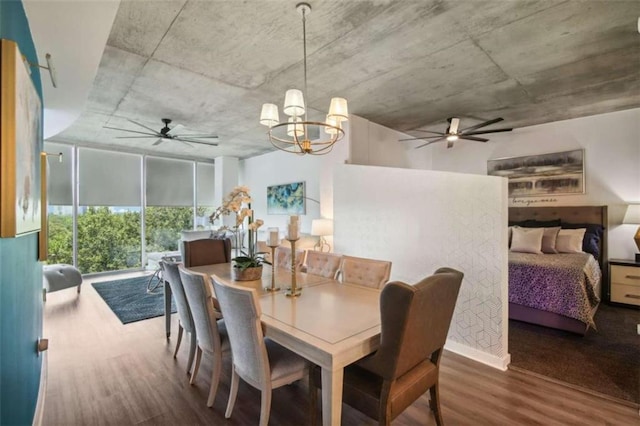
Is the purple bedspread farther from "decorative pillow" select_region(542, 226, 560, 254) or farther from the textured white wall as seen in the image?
the textured white wall

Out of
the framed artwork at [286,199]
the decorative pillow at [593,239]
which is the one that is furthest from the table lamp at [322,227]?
the decorative pillow at [593,239]

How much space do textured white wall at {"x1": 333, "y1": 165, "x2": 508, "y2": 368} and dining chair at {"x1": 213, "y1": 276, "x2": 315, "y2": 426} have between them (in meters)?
1.79

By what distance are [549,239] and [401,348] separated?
393 cm

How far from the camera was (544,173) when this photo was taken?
15.8ft

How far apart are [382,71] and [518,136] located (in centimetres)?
336

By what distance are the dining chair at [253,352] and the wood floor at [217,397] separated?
0.42 m

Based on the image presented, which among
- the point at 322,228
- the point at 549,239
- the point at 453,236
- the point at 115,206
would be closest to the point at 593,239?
the point at 549,239

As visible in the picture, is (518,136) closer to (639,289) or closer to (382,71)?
(639,289)

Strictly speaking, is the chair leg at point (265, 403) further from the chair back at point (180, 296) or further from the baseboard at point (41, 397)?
the baseboard at point (41, 397)

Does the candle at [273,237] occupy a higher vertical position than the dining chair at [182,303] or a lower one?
higher

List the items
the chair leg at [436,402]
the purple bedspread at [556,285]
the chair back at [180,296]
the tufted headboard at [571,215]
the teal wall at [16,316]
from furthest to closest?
1. the tufted headboard at [571,215]
2. the purple bedspread at [556,285]
3. the chair back at [180,296]
4. the chair leg at [436,402]
5. the teal wall at [16,316]

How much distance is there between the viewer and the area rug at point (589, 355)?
233 centimetres

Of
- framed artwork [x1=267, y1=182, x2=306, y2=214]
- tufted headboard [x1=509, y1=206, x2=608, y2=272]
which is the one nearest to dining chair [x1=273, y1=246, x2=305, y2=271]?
framed artwork [x1=267, y1=182, x2=306, y2=214]

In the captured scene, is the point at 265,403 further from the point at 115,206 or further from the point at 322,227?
the point at 115,206
